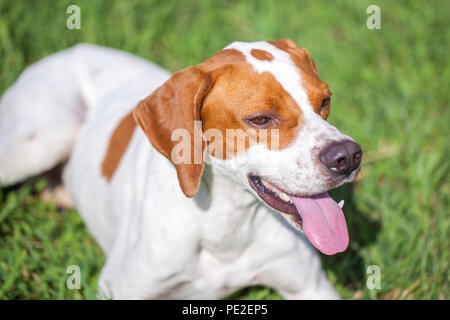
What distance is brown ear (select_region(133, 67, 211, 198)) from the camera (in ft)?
8.70

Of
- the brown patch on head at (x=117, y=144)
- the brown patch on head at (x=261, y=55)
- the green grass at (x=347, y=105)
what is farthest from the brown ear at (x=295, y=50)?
the green grass at (x=347, y=105)

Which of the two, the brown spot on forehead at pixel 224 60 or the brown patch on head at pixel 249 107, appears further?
the brown spot on forehead at pixel 224 60

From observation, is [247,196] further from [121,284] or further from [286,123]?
[121,284]

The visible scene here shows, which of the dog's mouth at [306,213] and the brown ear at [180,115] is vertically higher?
the brown ear at [180,115]

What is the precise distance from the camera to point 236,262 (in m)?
3.14

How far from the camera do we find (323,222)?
9.07ft

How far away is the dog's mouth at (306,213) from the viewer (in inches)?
107

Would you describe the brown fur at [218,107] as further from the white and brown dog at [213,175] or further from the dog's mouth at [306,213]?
the dog's mouth at [306,213]

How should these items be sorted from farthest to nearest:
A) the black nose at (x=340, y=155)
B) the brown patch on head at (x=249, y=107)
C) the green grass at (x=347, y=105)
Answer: the green grass at (x=347, y=105)
the brown patch on head at (x=249, y=107)
the black nose at (x=340, y=155)

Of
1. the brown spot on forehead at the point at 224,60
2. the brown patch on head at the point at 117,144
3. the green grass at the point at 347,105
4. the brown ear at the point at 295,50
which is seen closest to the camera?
the brown spot on forehead at the point at 224,60

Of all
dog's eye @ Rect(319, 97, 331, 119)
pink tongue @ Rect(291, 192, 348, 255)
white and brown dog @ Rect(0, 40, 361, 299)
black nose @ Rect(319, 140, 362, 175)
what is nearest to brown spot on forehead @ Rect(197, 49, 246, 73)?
white and brown dog @ Rect(0, 40, 361, 299)

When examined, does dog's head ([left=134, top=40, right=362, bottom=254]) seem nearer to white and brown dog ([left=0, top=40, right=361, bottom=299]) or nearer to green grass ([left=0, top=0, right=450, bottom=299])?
white and brown dog ([left=0, top=40, right=361, bottom=299])

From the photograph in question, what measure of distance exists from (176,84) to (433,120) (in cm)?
310

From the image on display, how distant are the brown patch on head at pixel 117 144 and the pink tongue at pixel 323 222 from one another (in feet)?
4.06
